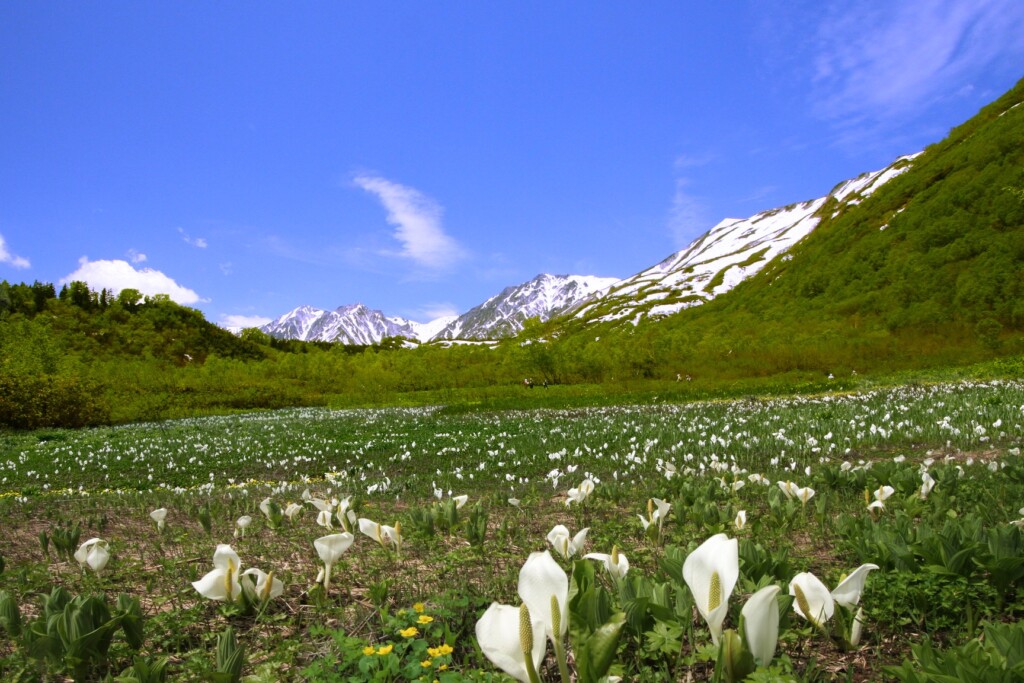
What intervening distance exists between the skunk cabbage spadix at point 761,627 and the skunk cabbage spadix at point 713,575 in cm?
8

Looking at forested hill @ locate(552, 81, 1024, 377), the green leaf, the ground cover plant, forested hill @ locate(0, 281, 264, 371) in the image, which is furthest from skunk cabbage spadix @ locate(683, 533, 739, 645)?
forested hill @ locate(0, 281, 264, 371)

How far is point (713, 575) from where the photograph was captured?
1.66m

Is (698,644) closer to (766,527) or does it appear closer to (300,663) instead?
(300,663)

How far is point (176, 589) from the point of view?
13.2ft

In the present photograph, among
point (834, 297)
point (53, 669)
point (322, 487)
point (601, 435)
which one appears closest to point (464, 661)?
point (53, 669)

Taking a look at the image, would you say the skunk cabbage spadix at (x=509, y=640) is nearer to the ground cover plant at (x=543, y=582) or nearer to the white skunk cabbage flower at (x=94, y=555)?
the ground cover plant at (x=543, y=582)

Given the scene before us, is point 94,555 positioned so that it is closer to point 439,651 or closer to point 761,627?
point 439,651

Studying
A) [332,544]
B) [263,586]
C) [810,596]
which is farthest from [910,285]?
[263,586]

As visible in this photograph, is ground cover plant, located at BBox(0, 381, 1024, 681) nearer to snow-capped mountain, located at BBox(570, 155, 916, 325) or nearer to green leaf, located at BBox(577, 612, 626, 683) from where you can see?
green leaf, located at BBox(577, 612, 626, 683)

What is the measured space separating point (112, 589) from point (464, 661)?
9.73ft

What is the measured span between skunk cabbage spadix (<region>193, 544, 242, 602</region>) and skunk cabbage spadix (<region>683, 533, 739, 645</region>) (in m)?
2.53

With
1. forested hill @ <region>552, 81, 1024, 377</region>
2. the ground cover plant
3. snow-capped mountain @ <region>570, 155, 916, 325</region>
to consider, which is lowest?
the ground cover plant

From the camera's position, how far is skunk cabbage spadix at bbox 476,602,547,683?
60.1 inches

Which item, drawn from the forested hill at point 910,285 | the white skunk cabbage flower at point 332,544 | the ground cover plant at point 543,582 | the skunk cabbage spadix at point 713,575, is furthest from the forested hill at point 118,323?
the skunk cabbage spadix at point 713,575
